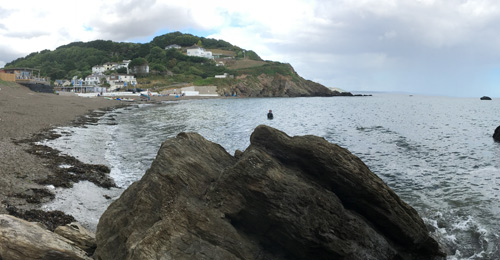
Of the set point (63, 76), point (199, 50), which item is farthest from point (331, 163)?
point (199, 50)

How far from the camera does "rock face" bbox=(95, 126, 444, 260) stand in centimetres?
695

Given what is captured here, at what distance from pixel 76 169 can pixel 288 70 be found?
170 metres

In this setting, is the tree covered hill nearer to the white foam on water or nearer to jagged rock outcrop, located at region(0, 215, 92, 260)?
the white foam on water

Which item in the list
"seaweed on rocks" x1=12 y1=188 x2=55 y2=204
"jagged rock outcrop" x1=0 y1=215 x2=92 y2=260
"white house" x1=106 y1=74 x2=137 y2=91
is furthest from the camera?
"white house" x1=106 y1=74 x2=137 y2=91

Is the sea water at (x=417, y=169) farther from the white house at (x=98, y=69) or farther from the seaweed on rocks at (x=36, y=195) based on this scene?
the white house at (x=98, y=69)

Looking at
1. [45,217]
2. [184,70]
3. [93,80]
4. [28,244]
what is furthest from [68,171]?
[184,70]

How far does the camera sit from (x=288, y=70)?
179375 mm

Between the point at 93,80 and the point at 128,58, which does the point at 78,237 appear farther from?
the point at 128,58

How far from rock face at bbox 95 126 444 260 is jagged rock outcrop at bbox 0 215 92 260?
3.04 feet

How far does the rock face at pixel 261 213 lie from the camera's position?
6.95 metres

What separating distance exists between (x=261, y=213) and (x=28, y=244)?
4.70 metres

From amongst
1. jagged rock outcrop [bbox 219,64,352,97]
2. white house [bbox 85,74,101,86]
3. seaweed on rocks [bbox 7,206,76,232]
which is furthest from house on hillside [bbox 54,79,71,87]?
seaweed on rocks [bbox 7,206,76,232]

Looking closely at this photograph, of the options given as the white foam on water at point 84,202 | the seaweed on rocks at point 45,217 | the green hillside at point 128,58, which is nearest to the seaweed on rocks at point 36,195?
the white foam on water at point 84,202

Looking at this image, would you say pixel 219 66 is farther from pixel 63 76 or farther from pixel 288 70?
pixel 63 76
